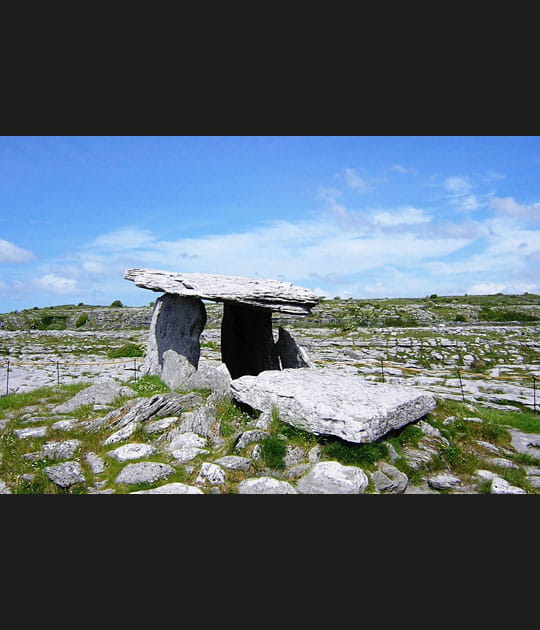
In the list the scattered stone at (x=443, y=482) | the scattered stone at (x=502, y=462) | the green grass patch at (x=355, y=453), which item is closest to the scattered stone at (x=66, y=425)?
the green grass patch at (x=355, y=453)

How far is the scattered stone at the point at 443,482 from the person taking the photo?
23.0ft

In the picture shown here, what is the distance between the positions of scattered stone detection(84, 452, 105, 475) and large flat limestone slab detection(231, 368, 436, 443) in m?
2.99

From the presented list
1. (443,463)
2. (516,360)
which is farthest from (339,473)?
(516,360)

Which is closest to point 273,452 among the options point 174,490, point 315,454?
point 315,454

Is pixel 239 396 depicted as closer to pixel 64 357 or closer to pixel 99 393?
pixel 99 393

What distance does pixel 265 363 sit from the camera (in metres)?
14.2

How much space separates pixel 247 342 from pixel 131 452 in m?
7.57

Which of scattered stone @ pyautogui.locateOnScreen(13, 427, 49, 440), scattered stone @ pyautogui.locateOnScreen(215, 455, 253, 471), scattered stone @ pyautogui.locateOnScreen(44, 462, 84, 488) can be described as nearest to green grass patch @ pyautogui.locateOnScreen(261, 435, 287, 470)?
scattered stone @ pyautogui.locateOnScreen(215, 455, 253, 471)

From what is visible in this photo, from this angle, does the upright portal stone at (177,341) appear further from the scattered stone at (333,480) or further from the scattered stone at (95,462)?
the scattered stone at (333,480)

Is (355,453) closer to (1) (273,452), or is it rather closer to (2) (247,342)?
(1) (273,452)

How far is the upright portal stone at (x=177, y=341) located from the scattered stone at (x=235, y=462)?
14.6ft

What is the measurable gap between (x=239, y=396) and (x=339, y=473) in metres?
3.12

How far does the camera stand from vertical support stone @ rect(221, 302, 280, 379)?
14266 mm

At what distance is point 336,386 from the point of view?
30.2 ft
